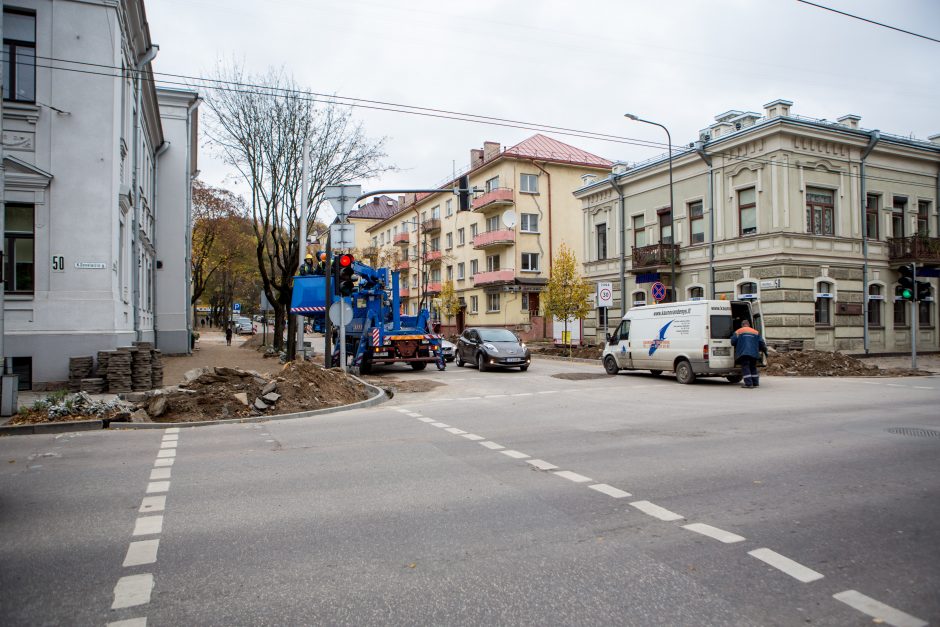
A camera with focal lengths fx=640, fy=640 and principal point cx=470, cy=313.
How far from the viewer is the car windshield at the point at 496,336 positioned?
23.0 meters

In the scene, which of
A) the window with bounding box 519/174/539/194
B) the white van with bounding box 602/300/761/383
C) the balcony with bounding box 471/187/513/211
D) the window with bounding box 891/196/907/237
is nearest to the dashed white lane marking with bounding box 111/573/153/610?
the white van with bounding box 602/300/761/383

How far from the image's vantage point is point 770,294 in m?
26.3

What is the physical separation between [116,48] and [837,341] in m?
27.9

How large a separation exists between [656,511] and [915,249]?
29.7 meters

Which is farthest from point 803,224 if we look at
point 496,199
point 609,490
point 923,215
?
point 496,199

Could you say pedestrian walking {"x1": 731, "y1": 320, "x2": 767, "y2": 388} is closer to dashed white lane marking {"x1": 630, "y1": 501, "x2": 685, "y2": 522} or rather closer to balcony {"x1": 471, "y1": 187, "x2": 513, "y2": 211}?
dashed white lane marking {"x1": 630, "y1": 501, "x2": 685, "y2": 522}

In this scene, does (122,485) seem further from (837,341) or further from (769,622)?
(837,341)

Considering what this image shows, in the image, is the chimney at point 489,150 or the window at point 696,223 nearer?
the window at point 696,223

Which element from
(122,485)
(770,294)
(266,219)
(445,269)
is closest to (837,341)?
(770,294)

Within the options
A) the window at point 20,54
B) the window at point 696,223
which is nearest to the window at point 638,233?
the window at point 696,223

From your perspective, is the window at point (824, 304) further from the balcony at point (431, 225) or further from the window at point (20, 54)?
the balcony at point (431, 225)

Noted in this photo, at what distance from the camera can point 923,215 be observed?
30562 millimetres

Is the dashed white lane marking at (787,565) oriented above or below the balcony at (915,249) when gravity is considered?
below

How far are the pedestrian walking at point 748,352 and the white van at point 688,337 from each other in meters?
0.60
